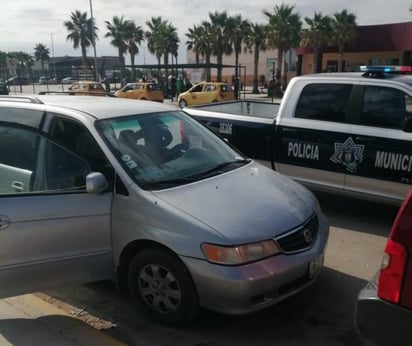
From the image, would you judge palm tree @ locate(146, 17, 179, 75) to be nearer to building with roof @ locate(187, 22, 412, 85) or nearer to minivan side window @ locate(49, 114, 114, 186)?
building with roof @ locate(187, 22, 412, 85)

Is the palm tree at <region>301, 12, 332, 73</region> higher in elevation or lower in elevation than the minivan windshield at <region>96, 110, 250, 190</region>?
higher

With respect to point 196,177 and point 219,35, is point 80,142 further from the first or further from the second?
point 219,35

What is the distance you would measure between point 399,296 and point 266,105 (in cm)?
656

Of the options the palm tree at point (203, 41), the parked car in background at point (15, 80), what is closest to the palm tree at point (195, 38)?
the palm tree at point (203, 41)

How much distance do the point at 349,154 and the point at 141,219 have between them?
10.3 ft

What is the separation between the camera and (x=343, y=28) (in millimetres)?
39469

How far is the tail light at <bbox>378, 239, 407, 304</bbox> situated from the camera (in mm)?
2166

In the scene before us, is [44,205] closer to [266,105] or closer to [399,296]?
[399,296]

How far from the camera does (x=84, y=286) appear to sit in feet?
13.6

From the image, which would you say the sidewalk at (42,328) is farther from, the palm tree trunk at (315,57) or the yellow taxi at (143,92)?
the palm tree trunk at (315,57)

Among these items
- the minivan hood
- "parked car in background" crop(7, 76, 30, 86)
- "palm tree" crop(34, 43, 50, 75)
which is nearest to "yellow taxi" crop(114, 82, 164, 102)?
"parked car in background" crop(7, 76, 30, 86)

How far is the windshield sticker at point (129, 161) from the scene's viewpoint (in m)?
3.49

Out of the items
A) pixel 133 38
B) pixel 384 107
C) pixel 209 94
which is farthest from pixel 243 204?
pixel 133 38

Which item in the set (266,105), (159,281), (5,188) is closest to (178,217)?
(159,281)
